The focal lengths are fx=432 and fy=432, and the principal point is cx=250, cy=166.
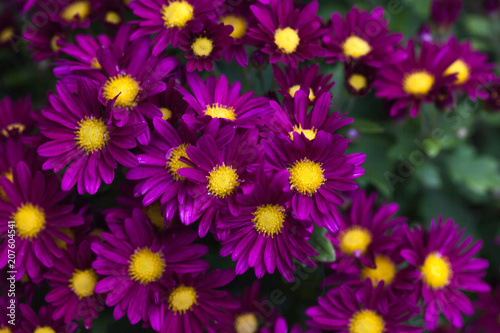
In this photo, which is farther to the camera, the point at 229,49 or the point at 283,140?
the point at 229,49

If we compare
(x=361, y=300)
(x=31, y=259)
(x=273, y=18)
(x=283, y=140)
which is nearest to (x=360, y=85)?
(x=273, y=18)

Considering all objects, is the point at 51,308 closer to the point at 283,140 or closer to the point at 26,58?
the point at 283,140

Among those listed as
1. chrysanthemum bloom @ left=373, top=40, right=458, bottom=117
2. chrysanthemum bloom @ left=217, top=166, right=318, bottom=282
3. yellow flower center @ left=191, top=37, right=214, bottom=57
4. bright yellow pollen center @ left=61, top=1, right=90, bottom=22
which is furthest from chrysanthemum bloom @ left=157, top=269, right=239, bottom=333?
bright yellow pollen center @ left=61, top=1, right=90, bottom=22

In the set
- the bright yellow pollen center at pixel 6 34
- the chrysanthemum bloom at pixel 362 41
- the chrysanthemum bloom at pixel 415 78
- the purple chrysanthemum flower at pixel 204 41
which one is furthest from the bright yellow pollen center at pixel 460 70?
the bright yellow pollen center at pixel 6 34

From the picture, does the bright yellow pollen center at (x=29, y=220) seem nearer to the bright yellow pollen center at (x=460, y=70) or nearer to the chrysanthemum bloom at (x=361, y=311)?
the chrysanthemum bloom at (x=361, y=311)

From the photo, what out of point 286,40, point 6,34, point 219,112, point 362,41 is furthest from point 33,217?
point 362,41

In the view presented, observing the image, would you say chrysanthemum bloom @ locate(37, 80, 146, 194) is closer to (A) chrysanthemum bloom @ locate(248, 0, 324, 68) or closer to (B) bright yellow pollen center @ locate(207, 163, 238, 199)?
(B) bright yellow pollen center @ locate(207, 163, 238, 199)
